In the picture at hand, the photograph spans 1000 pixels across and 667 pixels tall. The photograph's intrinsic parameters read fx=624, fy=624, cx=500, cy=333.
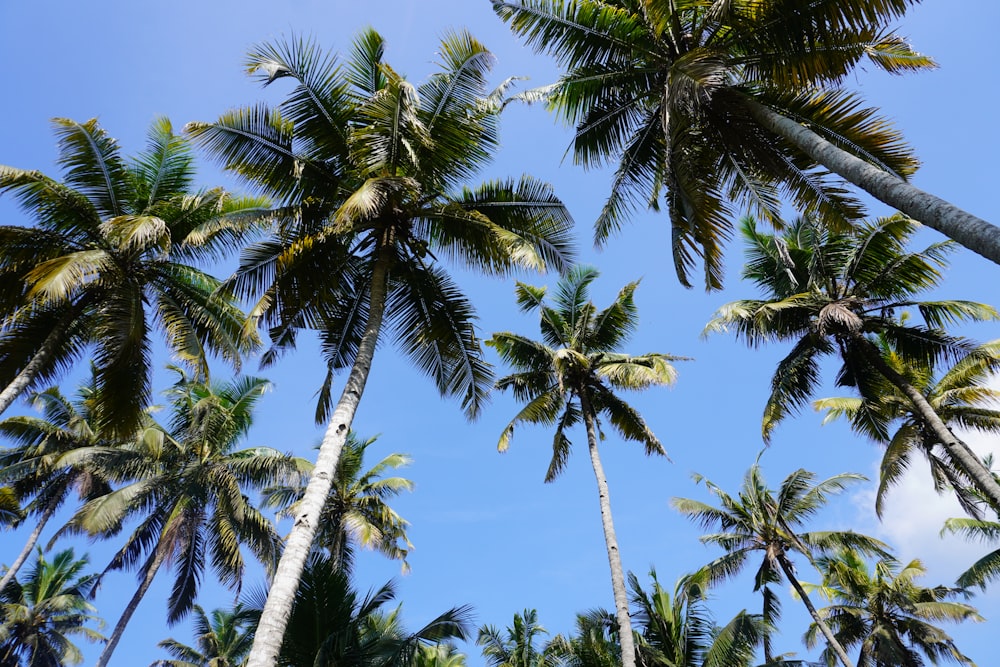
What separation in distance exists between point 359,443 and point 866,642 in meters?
20.7

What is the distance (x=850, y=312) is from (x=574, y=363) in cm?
697

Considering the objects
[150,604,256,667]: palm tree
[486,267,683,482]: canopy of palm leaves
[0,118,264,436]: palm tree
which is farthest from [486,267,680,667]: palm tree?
[150,604,256,667]: palm tree

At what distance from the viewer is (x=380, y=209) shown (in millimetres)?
10164

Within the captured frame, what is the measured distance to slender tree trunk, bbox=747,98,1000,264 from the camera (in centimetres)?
546

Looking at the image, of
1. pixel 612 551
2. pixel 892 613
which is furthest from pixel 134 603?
pixel 892 613

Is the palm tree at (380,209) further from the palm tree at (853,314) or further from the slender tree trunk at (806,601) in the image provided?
the slender tree trunk at (806,601)

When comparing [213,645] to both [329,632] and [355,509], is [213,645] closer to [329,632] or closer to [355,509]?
[355,509]

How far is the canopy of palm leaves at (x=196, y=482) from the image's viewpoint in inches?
824

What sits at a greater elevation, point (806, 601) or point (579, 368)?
point (579, 368)

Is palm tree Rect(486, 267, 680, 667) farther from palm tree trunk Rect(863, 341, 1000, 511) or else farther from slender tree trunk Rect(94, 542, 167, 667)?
slender tree trunk Rect(94, 542, 167, 667)

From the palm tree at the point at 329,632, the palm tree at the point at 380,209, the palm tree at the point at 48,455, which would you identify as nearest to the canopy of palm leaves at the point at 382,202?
the palm tree at the point at 380,209

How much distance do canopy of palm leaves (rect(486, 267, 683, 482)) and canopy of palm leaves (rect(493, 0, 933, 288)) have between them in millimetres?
6545

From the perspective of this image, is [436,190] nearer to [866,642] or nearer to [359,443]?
[359,443]

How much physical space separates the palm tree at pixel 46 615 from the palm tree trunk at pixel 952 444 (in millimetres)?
32210
